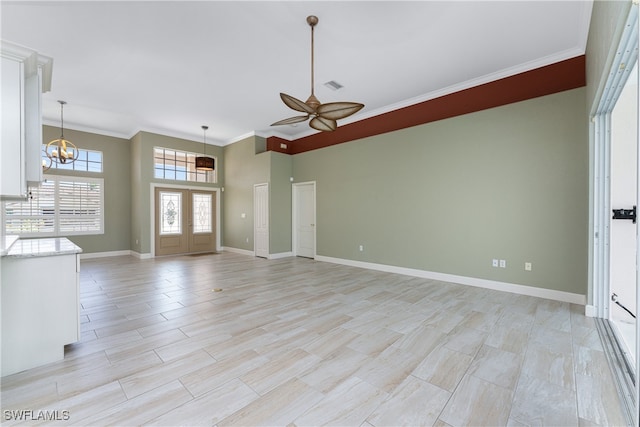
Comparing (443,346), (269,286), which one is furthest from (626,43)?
(269,286)

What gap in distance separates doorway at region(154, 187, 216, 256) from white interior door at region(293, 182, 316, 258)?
301cm

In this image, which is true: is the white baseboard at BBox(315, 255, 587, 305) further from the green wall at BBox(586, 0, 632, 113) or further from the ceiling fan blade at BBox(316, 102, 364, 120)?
the ceiling fan blade at BBox(316, 102, 364, 120)

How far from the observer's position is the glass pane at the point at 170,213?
25.0 ft

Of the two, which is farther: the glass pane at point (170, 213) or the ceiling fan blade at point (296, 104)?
the glass pane at point (170, 213)

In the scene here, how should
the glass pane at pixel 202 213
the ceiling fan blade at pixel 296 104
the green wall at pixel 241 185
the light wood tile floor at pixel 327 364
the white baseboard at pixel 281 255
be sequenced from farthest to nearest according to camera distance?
1. the glass pane at pixel 202 213
2. the green wall at pixel 241 185
3. the white baseboard at pixel 281 255
4. the ceiling fan blade at pixel 296 104
5. the light wood tile floor at pixel 327 364

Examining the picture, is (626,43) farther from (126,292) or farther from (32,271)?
(126,292)

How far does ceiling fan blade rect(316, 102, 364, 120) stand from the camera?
2932 millimetres

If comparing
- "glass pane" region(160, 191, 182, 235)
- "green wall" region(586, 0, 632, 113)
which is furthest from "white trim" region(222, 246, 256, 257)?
"green wall" region(586, 0, 632, 113)

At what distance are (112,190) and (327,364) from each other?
26.9ft

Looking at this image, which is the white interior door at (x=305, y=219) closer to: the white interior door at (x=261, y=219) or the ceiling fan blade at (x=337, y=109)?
the white interior door at (x=261, y=219)

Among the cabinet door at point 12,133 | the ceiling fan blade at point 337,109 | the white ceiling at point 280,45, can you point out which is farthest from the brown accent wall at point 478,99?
the cabinet door at point 12,133

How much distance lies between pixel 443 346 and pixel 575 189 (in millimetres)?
2922

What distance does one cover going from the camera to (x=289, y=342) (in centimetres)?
248

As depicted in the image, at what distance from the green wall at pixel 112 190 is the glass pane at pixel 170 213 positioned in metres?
1.09
